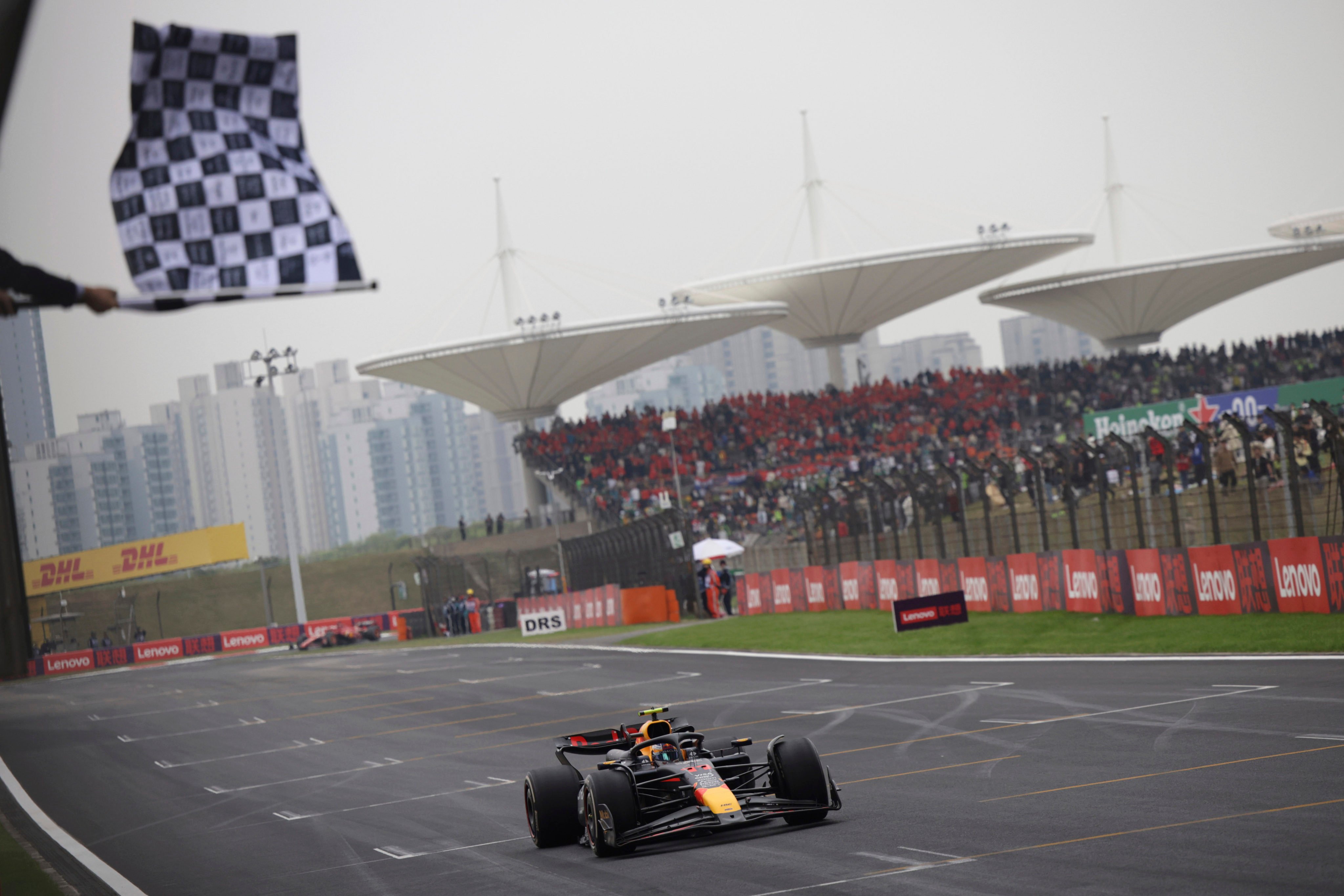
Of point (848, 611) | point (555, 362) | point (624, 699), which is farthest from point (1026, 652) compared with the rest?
point (555, 362)

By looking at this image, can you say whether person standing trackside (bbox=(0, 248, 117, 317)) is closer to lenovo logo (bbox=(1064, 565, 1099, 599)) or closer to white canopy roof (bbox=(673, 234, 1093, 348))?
lenovo logo (bbox=(1064, 565, 1099, 599))

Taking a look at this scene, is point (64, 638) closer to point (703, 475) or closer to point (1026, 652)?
point (703, 475)

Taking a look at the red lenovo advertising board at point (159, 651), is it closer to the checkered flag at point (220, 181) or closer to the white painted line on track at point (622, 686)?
the white painted line on track at point (622, 686)

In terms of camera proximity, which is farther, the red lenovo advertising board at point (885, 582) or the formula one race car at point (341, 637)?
the formula one race car at point (341, 637)

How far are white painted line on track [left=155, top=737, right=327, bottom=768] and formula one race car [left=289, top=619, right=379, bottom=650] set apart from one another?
3504 cm

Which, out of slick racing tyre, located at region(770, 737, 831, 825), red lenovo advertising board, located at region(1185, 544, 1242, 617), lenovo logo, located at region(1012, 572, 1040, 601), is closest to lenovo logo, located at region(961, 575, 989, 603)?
lenovo logo, located at region(1012, 572, 1040, 601)

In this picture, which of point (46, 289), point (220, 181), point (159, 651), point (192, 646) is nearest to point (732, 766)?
point (220, 181)

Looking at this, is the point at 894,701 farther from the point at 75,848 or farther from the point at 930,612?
the point at 75,848

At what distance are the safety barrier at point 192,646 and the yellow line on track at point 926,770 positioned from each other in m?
44.9

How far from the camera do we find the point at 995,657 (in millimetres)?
21109

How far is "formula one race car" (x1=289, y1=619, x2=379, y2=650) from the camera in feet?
184

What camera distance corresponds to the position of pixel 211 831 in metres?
14.0

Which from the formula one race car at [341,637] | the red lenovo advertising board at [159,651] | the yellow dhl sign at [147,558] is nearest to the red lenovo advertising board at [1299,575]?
the formula one race car at [341,637]

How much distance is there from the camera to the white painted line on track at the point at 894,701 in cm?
1730
